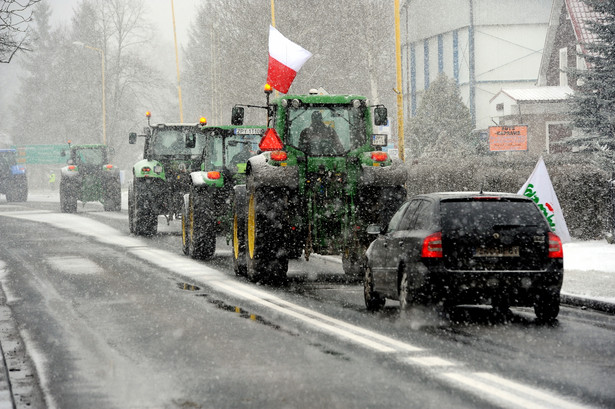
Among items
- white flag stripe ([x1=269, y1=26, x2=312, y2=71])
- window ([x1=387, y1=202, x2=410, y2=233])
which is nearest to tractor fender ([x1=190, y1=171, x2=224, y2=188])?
white flag stripe ([x1=269, y1=26, x2=312, y2=71])

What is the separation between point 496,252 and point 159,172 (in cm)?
1497

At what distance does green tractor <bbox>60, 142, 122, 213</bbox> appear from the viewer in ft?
119

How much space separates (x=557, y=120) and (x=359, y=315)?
118ft

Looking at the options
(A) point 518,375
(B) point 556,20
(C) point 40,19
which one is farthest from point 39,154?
(A) point 518,375

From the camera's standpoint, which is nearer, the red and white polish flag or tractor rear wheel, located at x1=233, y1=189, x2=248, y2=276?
tractor rear wheel, located at x1=233, y1=189, x2=248, y2=276

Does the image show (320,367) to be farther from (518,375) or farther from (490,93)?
(490,93)

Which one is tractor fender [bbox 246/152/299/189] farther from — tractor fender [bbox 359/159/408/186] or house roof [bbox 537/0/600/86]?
house roof [bbox 537/0/600/86]

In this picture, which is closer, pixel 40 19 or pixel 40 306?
pixel 40 306

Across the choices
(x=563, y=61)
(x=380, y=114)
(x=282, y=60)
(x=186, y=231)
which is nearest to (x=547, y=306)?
(x=380, y=114)

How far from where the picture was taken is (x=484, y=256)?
1055cm

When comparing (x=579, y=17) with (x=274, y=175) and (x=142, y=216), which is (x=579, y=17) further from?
(x=274, y=175)

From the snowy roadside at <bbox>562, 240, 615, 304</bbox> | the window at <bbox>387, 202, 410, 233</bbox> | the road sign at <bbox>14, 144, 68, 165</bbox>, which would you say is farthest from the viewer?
the road sign at <bbox>14, 144, 68, 165</bbox>

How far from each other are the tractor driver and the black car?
4.17 m

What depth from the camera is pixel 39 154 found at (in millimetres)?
67812
